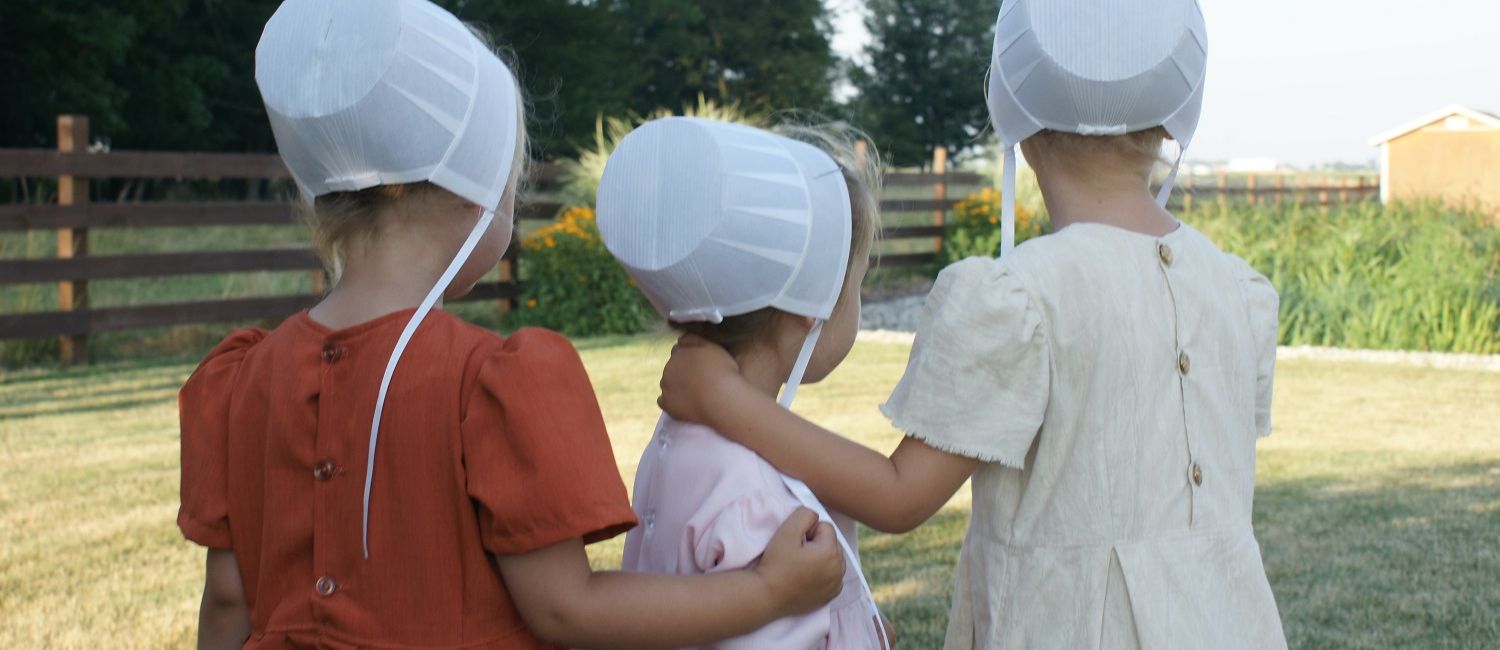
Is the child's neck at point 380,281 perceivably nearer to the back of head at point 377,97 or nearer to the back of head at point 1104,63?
the back of head at point 377,97

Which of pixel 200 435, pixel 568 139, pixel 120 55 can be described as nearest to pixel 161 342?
pixel 200 435

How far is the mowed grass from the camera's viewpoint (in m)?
4.04

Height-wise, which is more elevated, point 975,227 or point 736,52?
point 736,52

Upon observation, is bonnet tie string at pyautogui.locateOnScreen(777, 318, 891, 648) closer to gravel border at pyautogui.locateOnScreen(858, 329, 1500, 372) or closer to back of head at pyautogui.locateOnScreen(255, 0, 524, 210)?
back of head at pyautogui.locateOnScreen(255, 0, 524, 210)

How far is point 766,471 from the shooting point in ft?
5.70

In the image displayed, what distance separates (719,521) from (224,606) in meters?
0.57

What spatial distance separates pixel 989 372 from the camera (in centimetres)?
172

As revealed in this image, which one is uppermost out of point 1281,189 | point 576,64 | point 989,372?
point 576,64

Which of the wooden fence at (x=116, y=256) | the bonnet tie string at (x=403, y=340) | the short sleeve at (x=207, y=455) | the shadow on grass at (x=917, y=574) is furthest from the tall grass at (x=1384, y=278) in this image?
the short sleeve at (x=207, y=455)

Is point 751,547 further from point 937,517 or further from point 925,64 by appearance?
point 925,64

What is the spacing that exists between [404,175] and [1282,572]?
3712 millimetres

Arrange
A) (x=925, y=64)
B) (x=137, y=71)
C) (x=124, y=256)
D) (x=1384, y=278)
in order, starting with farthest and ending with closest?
1. (x=925, y=64)
2. (x=137, y=71)
3. (x=1384, y=278)
4. (x=124, y=256)

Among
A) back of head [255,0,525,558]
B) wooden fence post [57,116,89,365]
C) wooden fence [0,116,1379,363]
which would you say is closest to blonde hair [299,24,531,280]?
back of head [255,0,525,558]

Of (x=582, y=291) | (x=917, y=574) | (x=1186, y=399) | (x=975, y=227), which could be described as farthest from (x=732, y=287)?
(x=975, y=227)
